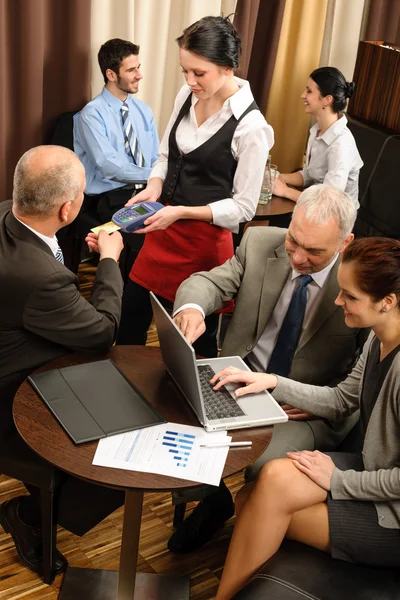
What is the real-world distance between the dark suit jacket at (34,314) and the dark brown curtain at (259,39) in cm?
263

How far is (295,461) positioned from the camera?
1.96 meters

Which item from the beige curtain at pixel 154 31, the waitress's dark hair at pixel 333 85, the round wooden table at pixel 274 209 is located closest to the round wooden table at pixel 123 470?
the round wooden table at pixel 274 209

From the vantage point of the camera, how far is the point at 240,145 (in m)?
2.59

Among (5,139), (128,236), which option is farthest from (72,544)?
(5,139)

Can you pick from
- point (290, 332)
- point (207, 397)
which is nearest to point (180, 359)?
point (207, 397)

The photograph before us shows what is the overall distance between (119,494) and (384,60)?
10.1 feet

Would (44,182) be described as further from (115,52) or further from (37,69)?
(115,52)

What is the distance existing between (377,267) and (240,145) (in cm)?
91

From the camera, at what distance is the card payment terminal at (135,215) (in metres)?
2.56

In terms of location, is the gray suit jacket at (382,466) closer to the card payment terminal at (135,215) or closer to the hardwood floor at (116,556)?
the hardwood floor at (116,556)

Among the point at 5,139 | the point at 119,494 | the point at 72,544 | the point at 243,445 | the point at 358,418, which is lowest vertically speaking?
the point at 72,544

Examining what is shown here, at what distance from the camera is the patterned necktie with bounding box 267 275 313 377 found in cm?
230

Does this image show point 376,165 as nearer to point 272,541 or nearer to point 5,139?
point 5,139

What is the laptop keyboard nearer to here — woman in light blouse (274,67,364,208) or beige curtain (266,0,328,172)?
woman in light blouse (274,67,364,208)
